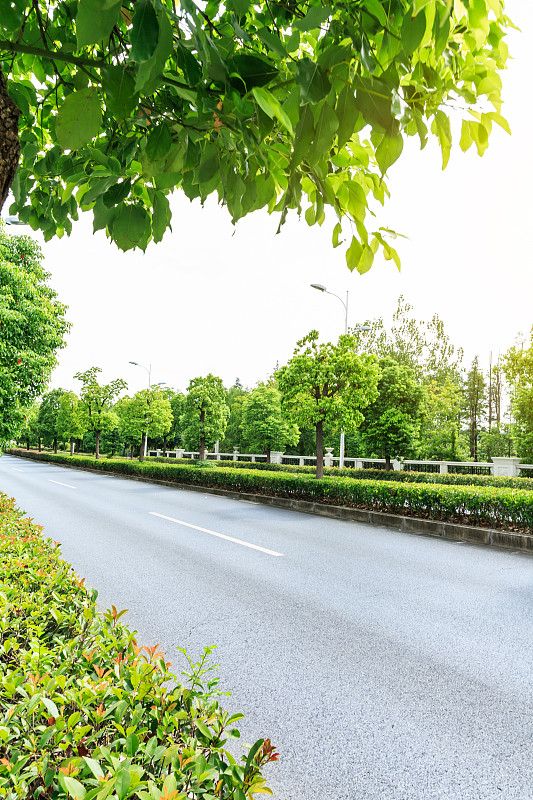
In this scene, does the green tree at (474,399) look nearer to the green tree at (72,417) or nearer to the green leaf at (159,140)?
the green tree at (72,417)

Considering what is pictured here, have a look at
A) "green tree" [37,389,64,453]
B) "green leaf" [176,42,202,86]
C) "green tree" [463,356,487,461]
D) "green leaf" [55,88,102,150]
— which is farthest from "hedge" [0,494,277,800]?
"green tree" [37,389,64,453]

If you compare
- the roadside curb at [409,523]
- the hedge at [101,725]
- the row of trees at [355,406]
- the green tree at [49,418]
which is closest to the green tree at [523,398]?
the row of trees at [355,406]

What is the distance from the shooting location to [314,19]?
90cm

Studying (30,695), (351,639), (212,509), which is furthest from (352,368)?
(30,695)

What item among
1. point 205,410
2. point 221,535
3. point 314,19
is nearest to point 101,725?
point 314,19

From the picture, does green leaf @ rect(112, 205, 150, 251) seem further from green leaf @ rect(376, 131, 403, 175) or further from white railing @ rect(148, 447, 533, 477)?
white railing @ rect(148, 447, 533, 477)

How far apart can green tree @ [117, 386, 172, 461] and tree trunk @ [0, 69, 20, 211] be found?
98.8 feet

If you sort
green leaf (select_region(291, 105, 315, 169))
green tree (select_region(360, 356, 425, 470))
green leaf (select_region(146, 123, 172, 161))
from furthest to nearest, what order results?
green tree (select_region(360, 356, 425, 470))
green leaf (select_region(146, 123, 172, 161))
green leaf (select_region(291, 105, 315, 169))

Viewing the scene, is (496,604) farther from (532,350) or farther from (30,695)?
(532,350)

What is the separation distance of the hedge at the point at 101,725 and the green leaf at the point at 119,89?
68.9 inches

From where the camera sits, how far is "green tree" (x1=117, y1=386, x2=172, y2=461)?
31.0 m

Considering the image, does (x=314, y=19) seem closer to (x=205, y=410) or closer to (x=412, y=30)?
(x=412, y=30)

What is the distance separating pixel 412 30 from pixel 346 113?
0.66 feet

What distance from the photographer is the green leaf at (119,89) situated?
1.23 metres
